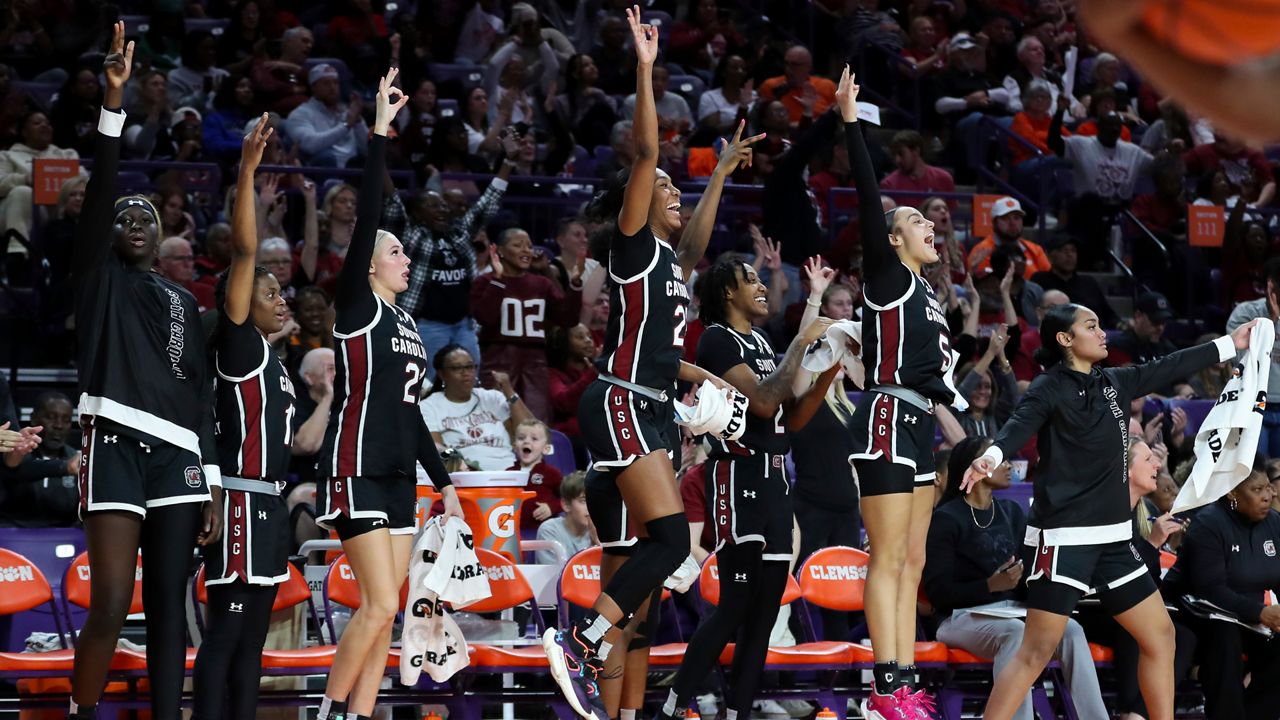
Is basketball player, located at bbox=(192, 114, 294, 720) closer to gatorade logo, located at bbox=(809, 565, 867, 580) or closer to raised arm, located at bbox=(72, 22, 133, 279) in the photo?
raised arm, located at bbox=(72, 22, 133, 279)

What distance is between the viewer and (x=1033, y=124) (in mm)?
14719

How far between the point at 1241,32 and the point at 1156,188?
13640mm

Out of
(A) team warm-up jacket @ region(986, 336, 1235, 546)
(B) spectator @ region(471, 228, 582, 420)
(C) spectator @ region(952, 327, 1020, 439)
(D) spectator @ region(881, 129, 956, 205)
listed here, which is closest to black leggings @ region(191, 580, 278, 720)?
(A) team warm-up jacket @ region(986, 336, 1235, 546)

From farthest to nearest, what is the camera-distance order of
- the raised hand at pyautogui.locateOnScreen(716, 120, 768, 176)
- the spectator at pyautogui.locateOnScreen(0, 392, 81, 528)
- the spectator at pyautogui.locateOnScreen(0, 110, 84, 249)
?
1. the spectator at pyautogui.locateOnScreen(0, 110, 84, 249)
2. the spectator at pyautogui.locateOnScreen(0, 392, 81, 528)
3. the raised hand at pyautogui.locateOnScreen(716, 120, 768, 176)

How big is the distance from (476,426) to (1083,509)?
3.72m

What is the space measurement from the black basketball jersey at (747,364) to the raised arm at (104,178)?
261cm

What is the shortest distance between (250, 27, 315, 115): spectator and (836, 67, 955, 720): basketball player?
722cm

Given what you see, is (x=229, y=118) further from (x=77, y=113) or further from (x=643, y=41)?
(x=643, y=41)

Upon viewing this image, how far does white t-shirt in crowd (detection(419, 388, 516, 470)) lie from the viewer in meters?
9.12

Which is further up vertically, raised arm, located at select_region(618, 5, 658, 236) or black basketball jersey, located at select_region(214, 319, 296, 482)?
raised arm, located at select_region(618, 5, 658, 236)

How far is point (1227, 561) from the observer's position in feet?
26.6

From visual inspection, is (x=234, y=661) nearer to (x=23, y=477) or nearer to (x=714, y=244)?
(x=23, y=477)

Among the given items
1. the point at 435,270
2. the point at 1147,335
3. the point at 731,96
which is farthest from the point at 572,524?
the point at 731,96

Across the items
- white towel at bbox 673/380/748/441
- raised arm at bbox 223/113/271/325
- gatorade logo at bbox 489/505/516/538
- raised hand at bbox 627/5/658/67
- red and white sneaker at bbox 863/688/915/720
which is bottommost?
red and white sneaker at bbox 863/688/915/720
